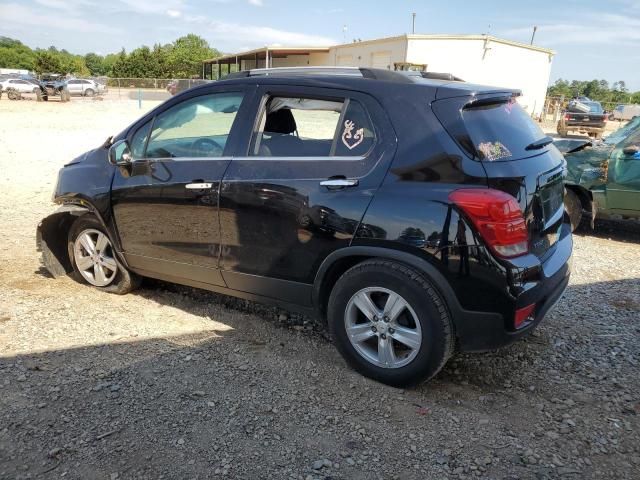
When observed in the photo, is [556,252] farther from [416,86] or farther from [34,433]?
[34,433]

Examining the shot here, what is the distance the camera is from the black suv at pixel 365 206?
9.44 feet

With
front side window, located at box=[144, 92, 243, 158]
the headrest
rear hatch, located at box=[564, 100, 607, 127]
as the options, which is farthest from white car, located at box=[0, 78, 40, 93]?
the headrest

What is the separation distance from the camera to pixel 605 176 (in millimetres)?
6629

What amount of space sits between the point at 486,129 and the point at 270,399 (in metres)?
2.04

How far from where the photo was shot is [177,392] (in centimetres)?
318

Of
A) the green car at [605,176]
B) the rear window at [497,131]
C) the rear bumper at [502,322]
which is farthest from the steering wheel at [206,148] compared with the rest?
the green car at [605,176]

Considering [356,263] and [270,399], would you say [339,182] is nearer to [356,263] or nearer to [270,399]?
[356,263]

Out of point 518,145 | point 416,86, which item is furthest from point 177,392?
point 518,145

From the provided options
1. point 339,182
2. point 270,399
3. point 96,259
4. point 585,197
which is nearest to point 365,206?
point 339,182

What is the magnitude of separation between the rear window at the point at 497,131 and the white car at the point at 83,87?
1820 inches

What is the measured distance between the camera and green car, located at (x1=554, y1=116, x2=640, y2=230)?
256 inches

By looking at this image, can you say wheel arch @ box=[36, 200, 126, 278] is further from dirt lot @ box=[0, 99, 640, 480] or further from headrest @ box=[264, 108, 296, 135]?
headrest @ box=[264, 108, 296, 135]

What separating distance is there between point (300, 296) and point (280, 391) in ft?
2.05

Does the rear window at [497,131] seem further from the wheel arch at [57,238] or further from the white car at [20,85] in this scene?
the white car at [20,85]
